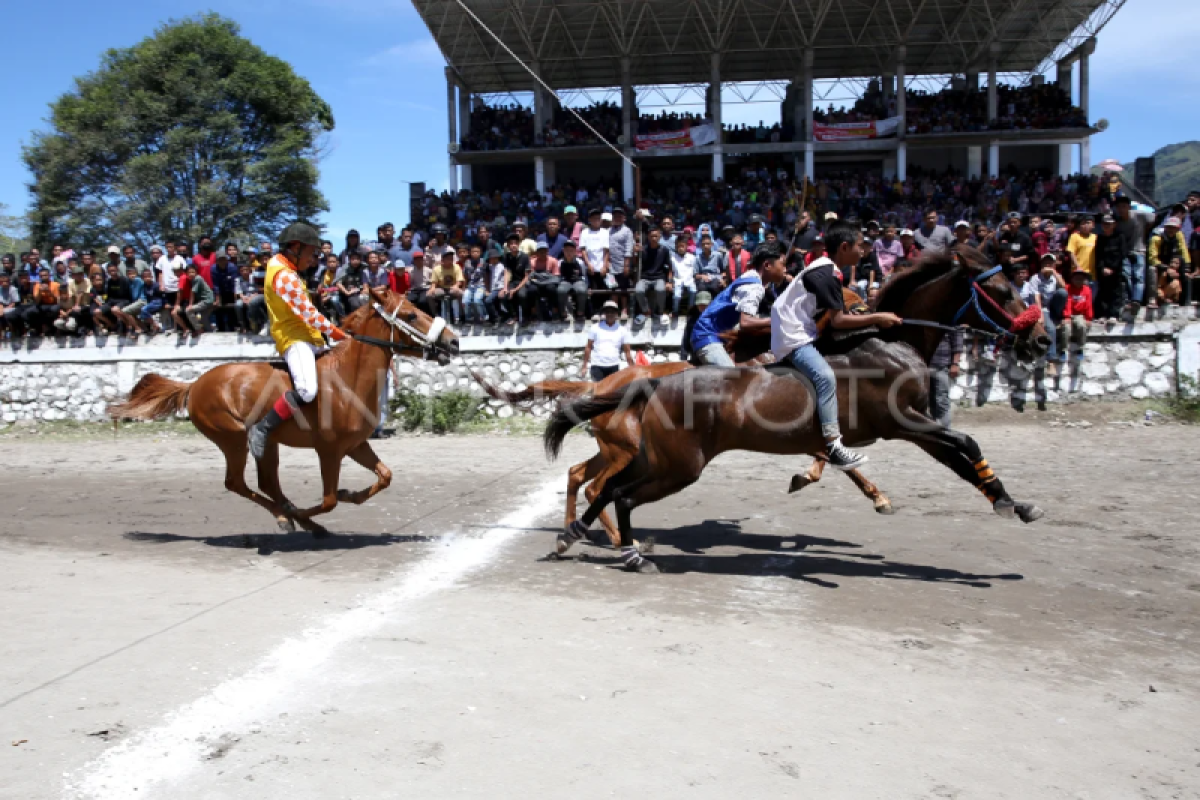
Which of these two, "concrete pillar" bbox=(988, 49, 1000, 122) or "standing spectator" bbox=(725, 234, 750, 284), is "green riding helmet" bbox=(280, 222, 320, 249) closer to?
"standing spectator" bbox=(725, 234, 750, 284)

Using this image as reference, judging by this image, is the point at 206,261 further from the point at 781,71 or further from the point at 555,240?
the point at 781,71

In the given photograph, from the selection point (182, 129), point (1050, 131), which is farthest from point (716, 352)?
point (182, 129)

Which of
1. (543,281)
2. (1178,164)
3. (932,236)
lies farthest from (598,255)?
(1178,164)

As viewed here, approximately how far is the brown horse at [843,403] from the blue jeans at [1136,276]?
28.0ft

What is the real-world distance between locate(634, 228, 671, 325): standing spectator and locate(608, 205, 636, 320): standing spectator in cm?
26

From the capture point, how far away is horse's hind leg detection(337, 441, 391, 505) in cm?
765

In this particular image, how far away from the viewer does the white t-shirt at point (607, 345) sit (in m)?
12.5

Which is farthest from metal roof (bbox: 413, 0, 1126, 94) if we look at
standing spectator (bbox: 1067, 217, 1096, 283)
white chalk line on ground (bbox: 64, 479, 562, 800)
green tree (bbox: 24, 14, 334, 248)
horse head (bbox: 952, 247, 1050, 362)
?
white chalk line on ground (bbox: 64, 479, 562, 800)

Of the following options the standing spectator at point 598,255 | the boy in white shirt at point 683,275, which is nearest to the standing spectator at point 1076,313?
the boy in white shirt at point 683,275

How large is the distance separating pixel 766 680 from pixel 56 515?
25.1 feet

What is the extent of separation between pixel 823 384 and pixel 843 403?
0.25 meters

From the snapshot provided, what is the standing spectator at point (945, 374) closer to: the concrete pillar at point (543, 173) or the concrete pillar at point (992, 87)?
the concrete pillar at point (543, 173)

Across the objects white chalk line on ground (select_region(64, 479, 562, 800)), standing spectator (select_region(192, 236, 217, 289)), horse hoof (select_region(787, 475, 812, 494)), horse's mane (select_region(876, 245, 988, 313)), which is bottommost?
white chalk line on ground (select_region(64, 479, 562, 800))

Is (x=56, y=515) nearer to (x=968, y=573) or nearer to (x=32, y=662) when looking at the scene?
(x=32, y=662)
